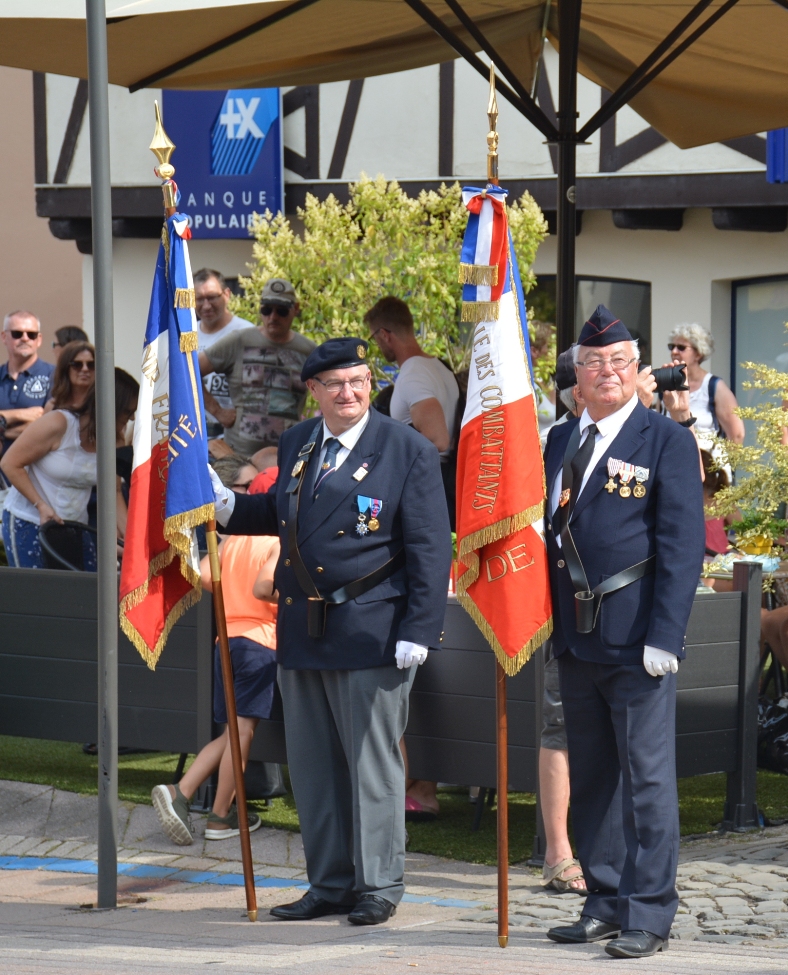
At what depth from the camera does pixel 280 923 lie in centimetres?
521

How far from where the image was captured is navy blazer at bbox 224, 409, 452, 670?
5.13 metres

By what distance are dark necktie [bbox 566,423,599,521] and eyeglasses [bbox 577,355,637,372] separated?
0.21 meters

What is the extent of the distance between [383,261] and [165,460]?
8.52 meters

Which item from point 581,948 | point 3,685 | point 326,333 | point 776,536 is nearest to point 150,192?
Answer: point 326,333

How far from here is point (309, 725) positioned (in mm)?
5312

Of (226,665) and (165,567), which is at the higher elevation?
(165,567)

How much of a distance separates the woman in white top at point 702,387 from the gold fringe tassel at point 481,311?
12.2 ft

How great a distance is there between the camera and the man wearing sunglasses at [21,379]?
1051 cm

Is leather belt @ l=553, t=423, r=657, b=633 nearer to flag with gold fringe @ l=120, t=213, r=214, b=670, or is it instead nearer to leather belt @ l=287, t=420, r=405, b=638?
leather belt @ l=287, t=420, r=405, b=638

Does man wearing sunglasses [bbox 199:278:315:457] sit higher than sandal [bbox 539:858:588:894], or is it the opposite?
man wearing sunglasses [bbox 199:278:315:457]

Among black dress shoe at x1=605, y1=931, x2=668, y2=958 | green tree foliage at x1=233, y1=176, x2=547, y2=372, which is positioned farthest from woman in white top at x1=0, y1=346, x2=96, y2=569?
green tree foliage at x1=233, y1=176, x2=547, y2=372

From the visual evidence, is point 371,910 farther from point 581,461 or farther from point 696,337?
point 696,337

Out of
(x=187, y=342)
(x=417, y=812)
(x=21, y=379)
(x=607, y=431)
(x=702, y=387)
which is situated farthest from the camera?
(x=21, y=379)

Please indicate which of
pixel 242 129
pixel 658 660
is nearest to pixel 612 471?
pixel 658 660
